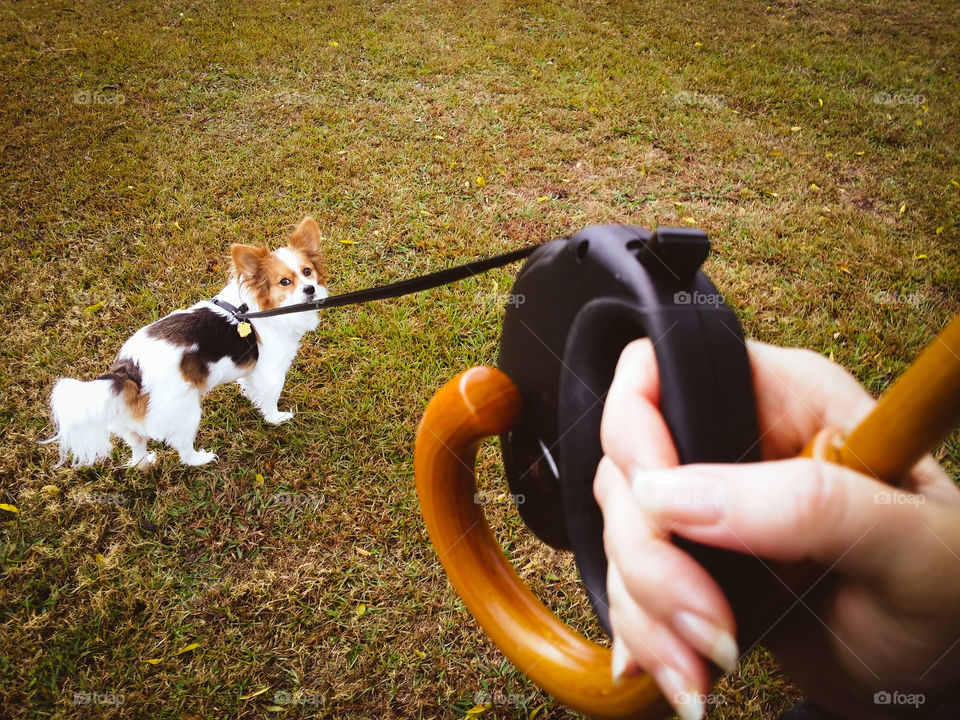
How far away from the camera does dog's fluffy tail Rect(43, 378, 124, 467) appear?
7.58ft

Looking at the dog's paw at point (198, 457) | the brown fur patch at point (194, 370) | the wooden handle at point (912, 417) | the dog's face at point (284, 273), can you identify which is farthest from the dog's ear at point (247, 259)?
the wooden handle at point (912, 417)

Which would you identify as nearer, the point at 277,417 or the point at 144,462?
the point at 144,462

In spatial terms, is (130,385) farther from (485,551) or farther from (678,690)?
(678,690)

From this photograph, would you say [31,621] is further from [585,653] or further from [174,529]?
Result: [585,653]
